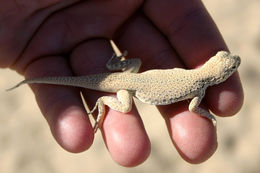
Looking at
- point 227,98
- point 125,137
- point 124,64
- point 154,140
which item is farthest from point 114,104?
point 154,140

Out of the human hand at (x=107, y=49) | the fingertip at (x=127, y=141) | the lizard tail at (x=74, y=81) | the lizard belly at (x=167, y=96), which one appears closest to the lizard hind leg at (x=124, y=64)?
the human hand at (x=107, y=49)

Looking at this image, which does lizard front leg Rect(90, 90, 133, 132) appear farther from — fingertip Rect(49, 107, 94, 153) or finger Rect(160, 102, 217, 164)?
finger Rect(160, 102, 217, 164)

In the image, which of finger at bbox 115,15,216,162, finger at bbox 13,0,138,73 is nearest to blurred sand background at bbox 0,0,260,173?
finger at bbox 115,15,216,162

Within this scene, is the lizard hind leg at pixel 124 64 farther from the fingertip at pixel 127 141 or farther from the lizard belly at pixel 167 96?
the fingertip at pixel 127 141

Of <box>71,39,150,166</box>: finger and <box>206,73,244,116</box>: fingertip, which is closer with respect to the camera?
<box>71,39,150,166</box>: finger

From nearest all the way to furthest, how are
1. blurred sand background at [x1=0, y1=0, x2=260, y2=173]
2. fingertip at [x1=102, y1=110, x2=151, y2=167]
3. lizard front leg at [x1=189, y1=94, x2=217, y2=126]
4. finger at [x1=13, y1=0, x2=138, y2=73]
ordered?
fingertip at [x1=102, y1=110, x2=151, y2=167]
lizard front leg at [x1=189, y1=94, x2=217, y2=126]
finger at [x1=13, y1=0, x2=138, y2=73]
blurred sand background at [x1=0, y1=0, x2=260, y2=173]

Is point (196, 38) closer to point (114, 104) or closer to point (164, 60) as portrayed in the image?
point (164, 60)

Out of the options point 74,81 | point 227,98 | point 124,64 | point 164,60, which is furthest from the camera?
point 124,64

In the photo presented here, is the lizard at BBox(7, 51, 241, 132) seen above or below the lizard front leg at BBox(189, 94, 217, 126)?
above
